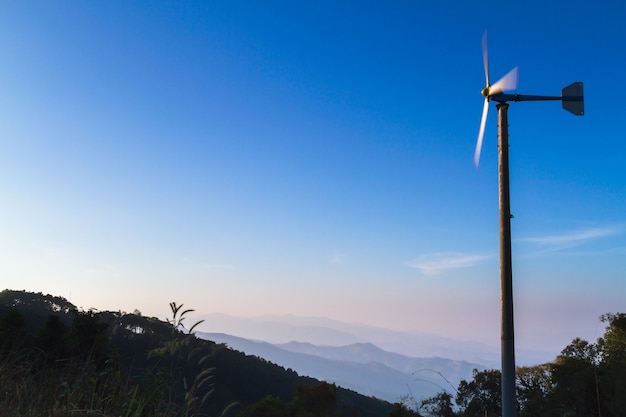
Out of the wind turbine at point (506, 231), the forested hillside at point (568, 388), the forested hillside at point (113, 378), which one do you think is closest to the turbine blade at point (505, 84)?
the wind turbine at point (506, 231)

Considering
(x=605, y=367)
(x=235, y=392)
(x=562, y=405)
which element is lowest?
(x=235, y=392)

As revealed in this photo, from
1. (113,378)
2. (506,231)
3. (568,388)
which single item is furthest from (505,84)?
(568,388)

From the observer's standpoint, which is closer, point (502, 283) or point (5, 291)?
point (502, 283)

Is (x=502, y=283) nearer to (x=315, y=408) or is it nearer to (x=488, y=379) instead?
(x=315, y=408)

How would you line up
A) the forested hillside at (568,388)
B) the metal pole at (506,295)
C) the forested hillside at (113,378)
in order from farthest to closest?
the forested hillside at (568,388) < the metal pole at (506,295) < the forested hillside at (113,378)

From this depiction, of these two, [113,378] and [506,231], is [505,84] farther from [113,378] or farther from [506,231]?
[113,378]

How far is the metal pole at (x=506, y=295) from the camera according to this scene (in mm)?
9461

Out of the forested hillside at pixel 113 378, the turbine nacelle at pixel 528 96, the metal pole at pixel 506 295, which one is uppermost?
the turbine nacelle at pixel 528 96

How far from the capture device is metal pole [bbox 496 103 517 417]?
9.46 m

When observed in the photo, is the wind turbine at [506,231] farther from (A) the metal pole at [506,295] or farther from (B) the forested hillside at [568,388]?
(B) the forested hillside at [568,388]

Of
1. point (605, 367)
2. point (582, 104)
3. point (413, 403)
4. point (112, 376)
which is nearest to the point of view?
point (112, 376)

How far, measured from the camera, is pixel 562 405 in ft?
134

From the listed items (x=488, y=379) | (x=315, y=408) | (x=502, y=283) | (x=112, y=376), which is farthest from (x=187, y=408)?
(x=488, y=379)

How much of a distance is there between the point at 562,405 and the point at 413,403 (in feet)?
98.2
